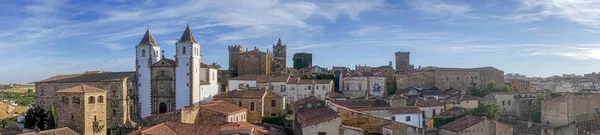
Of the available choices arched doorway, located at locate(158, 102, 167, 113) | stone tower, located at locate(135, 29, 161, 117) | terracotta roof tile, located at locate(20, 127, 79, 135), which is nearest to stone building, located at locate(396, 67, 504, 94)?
arched doorway, located at locate(158, 102, 167, 113)

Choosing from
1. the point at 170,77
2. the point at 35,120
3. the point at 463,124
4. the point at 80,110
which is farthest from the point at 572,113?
the point at 35,120

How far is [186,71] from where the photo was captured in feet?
130

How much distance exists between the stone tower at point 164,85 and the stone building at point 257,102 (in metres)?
4.36

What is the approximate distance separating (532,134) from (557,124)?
15.8ft

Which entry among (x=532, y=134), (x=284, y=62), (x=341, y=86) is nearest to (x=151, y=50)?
(x=341, y=86)

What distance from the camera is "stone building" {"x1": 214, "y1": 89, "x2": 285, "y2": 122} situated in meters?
37.5

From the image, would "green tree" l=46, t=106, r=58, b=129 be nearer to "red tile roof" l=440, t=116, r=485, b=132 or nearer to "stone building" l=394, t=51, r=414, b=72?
"red tile roof" l=440, t=116, r=485, b=132

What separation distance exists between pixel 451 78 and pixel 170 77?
31.7 metres

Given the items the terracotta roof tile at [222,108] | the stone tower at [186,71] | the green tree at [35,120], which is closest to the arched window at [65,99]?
the terracotta roof tile at [222,108]

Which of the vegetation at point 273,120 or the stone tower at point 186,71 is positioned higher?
the stone tower at point 186,71

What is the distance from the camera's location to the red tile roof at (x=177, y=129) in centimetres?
2477

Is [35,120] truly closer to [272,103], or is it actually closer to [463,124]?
[272,103]

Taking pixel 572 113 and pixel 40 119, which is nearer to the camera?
pixel 572 113

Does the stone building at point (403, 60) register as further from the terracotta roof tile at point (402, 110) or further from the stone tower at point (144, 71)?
the terracotta roof tile at point (402, 110)
